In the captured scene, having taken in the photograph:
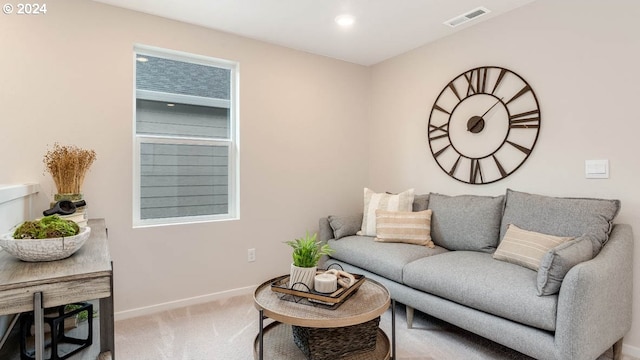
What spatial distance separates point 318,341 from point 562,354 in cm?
120

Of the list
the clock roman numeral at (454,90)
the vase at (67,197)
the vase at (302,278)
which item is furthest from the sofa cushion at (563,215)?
the vase at (67,197)

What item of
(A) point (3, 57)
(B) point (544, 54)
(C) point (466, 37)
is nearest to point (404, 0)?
(C) point (466, 37)

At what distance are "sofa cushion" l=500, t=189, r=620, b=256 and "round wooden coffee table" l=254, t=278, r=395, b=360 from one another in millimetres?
1213

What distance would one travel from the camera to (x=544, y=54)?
8.33ft

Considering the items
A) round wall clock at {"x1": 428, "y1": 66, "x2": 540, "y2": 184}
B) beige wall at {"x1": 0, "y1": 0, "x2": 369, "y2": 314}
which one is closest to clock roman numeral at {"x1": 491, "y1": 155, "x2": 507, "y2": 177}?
round wall clock at {"x1": 428, "y1": 66, "x2": 540, "y2": 184}

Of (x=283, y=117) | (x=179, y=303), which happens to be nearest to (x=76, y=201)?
(x=179, y=303)

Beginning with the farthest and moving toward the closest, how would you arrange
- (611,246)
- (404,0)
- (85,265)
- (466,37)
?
(466,37), (404,0), (611,246), (85,265)

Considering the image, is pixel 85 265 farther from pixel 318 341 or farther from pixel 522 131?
pixel 522 131

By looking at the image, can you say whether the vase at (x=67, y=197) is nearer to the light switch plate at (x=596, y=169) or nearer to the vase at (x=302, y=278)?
the vase at (x=302, y=278)

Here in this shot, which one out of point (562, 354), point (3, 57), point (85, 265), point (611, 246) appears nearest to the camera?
point (85, 265)

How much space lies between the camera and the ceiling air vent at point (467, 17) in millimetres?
2679

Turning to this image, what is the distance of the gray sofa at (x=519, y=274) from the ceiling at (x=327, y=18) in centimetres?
152

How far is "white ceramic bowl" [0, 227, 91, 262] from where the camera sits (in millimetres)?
1242

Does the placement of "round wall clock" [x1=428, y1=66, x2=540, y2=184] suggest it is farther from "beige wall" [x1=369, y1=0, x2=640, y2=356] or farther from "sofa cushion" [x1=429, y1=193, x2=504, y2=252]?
"sofa cushion" [x1=429, y1=193, x2=504, y2=252]
